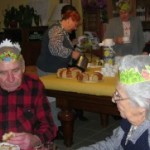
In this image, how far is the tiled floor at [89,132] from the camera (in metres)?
3.45

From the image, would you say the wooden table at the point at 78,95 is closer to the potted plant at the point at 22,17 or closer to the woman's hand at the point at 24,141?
the woman's hand at the point at 24,141

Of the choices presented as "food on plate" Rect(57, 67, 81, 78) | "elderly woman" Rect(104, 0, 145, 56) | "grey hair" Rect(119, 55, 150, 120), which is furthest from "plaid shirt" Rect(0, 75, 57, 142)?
"elderly woman" Rect(104, 0, 145, 56)

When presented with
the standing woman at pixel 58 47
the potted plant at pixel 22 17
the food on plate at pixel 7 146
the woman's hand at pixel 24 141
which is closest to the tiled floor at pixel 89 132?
the standing woman at pixel 58 47

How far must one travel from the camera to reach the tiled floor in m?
3.45

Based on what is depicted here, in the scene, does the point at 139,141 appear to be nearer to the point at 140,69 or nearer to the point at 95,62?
the point at 140,69

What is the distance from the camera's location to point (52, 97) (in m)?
3.30

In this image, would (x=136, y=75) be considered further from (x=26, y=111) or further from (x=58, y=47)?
(x=58, y=47)

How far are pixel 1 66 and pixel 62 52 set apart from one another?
1.46 metres

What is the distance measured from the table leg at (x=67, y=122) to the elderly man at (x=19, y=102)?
128 cm

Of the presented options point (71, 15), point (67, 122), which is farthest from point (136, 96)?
point (71, 15)

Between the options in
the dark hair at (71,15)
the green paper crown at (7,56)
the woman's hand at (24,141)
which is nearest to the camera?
the woman's hand at (24,141)

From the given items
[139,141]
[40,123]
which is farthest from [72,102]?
[139,141]

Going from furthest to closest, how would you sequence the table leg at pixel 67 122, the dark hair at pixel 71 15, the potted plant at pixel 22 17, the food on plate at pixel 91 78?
1. the potted plant at pixel 22 17
2. the dark hair at pixel 71 15
3. the table leg at pixel 67 122
4. the food on plate at pixel 91 78

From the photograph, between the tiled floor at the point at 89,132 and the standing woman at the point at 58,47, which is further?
the tiled floor at the point at 89,132
